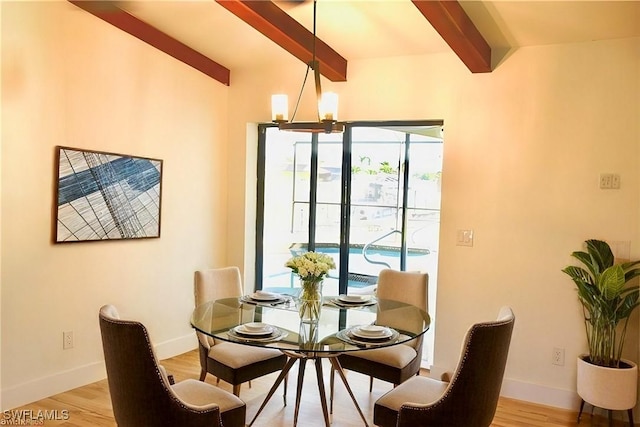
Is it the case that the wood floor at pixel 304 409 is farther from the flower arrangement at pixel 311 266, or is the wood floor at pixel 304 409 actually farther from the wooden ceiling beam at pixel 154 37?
the wooden ceiling beam at pixel 154 37

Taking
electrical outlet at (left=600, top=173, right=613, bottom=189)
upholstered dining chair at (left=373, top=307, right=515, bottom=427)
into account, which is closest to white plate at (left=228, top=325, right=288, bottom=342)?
upholstered dining chair at (left=373, top=307, right=515, bottom=427)

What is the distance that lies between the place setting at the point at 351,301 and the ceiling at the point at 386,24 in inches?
76.4

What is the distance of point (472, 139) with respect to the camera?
12.9 ft

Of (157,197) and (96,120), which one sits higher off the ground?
(96,120)

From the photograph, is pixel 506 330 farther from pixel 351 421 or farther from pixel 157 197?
pixel 157 197

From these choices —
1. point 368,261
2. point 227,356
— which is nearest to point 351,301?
point 227,356

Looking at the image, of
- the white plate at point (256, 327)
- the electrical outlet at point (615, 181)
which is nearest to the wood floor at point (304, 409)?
the white plate at point (256, 327)

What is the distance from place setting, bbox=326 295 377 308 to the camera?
3.33 m

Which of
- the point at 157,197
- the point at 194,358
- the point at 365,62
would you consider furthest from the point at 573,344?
the point at 157,197

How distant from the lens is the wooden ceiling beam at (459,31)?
2.99 meters

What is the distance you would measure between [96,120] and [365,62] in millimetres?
2195

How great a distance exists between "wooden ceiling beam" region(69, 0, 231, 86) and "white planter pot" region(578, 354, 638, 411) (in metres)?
3.86

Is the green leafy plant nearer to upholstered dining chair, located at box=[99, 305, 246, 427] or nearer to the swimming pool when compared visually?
the swimming pool

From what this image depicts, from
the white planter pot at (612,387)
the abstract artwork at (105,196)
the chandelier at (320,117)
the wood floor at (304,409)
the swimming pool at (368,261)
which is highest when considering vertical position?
the chandelier at (320,117)
